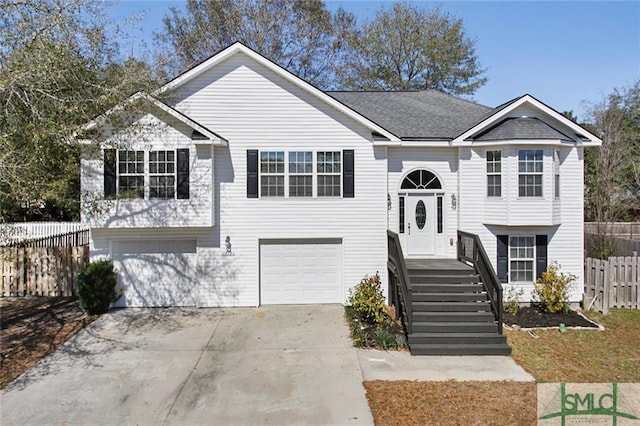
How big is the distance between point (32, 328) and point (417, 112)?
1284cm

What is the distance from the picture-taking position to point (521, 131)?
11.9 meters

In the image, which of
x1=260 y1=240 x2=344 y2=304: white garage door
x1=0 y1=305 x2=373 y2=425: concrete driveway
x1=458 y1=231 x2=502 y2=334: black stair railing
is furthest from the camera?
x1=260 y1=240 x2=344 y2=304: white garage door

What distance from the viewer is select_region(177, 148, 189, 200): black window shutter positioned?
36.6 feet

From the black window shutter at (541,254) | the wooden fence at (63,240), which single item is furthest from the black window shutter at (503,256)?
the wooden fence at (63,240)

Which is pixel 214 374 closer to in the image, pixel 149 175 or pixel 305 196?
pixel 305 196

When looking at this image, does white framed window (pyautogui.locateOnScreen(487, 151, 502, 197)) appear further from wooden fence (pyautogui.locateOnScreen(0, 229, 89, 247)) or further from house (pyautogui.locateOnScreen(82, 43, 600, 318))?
wooden fence (pyautogui.locateOnScreen(0, 229, 89, 247))

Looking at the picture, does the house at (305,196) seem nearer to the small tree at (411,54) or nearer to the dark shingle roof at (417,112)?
the dark shingle roof at (417,112)

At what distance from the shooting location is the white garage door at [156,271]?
11.9 m

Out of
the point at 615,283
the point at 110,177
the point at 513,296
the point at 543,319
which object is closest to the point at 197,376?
the point at 110,177

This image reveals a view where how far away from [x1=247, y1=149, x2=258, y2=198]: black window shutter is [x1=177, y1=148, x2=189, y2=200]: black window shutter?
169 centimetres

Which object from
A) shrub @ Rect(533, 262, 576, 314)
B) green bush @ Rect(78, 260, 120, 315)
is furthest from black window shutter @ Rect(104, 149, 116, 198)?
shrub @ Rect(533, 262, 576, 314)

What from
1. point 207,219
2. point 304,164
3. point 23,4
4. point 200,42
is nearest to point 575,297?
point 304,164

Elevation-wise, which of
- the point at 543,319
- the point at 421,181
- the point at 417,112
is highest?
the point at 417,112

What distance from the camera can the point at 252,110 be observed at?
12031 millimetres
